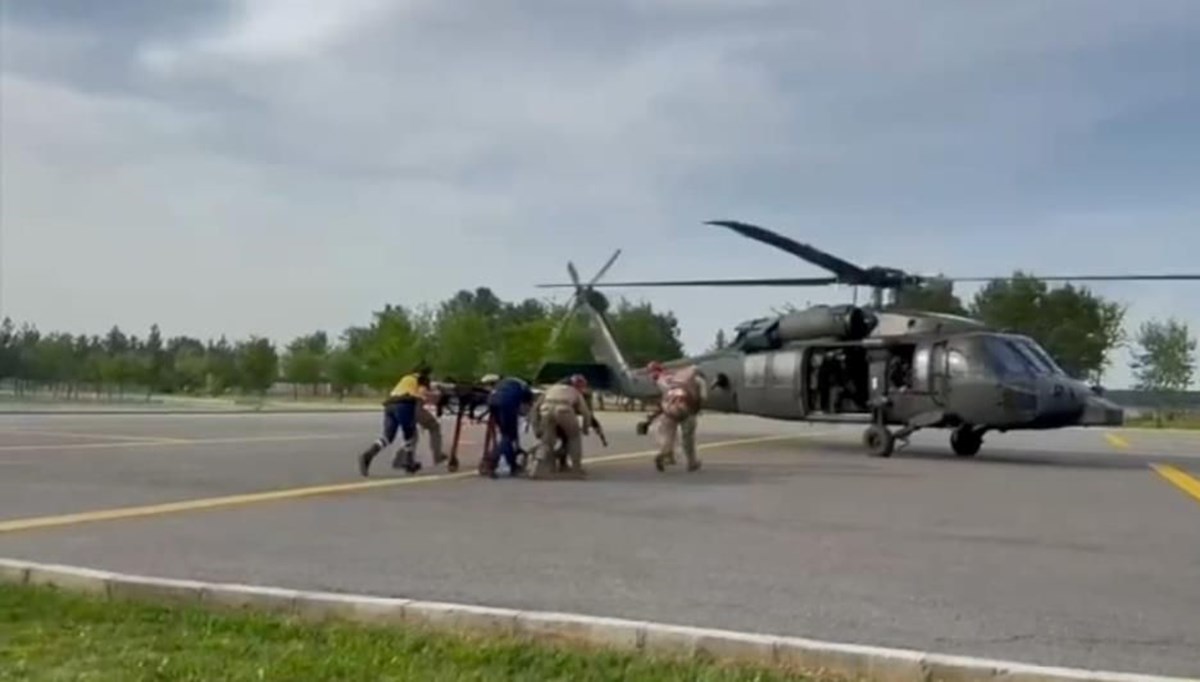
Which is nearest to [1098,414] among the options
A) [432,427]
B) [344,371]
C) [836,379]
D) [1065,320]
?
[836,379]

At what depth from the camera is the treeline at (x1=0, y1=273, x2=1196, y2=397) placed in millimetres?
63438

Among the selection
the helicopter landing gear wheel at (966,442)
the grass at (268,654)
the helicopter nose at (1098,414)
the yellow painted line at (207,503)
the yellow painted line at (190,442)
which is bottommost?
the yellow painted line at (190,442)

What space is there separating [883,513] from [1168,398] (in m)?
59.6

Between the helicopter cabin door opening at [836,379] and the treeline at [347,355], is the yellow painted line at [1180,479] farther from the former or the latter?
the treeline at [347,355]

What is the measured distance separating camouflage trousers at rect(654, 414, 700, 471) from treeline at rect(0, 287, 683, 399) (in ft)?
149

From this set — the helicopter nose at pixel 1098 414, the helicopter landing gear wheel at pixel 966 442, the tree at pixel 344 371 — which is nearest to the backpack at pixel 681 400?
the helicopter nose at pixel 1098 414

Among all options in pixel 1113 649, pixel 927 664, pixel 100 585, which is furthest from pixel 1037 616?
pixel 100 585

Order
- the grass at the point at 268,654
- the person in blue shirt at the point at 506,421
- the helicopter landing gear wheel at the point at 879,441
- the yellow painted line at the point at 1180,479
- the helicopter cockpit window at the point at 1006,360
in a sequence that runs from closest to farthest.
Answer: the grass at the point at 268,654 → the yellow painted line at the point at 1180,479 → the person in blue shirt at the point at 506,421 → the helicopter cockpit window at the point at 1006,360 → the helicopter landing gear wheel at the point at 879,441

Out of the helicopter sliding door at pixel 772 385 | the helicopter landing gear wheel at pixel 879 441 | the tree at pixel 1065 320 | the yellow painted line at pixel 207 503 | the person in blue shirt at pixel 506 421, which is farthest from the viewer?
the tree at pixel 1065 320

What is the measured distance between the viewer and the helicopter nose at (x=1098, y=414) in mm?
19719

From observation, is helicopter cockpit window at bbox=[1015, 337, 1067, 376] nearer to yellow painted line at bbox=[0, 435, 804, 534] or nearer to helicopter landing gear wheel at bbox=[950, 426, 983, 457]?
helicopter landing gear wheel at bbox=[950, 426, 983, 457]

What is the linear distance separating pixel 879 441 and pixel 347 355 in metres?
78.2

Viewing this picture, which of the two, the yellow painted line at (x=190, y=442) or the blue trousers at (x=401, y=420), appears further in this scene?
the yellow painted line at (x=190, y=442)

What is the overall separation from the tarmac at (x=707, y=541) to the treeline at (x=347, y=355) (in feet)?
157
